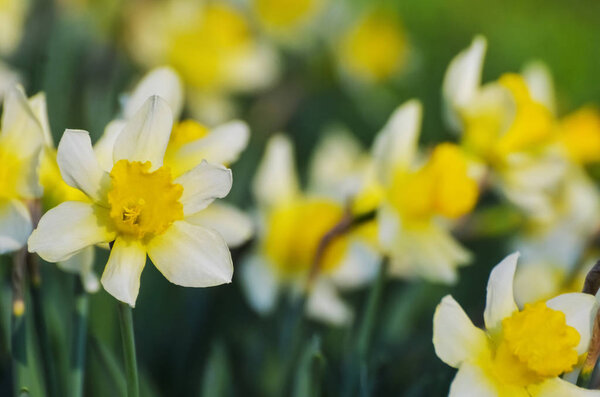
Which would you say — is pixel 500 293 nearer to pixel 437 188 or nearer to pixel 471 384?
pixel 471 384

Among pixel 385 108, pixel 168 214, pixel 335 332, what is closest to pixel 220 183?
pixel 168 214

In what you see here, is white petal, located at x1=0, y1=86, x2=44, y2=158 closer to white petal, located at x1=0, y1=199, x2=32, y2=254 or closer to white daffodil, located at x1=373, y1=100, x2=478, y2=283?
white petal, located at x1=0, y1=199, x2=32, y2=254

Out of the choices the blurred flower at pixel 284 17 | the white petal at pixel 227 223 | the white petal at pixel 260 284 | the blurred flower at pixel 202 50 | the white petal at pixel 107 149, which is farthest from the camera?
the blurred flower at pixel 284 17

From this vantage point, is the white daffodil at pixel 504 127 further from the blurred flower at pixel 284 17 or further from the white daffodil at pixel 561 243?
the blurred flower at pixel 284 17

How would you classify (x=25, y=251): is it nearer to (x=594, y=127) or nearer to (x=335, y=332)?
(x=335, y=332)

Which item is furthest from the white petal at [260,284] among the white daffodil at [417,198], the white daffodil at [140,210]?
the white daffodil at [140,210]

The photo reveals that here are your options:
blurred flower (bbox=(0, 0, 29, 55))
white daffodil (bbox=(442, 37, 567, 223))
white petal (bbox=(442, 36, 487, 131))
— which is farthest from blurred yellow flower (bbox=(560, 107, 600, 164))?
blurred flower (bbox=(0, 0, 29, 55))
